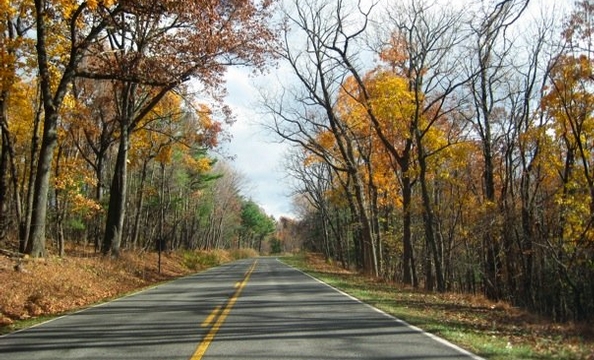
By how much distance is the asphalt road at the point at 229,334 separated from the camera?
7.61m

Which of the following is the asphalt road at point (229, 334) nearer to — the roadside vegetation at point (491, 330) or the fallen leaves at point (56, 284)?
the roadside vegetation at point (491, 330)

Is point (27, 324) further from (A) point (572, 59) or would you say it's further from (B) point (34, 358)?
(A) point (572, 59)

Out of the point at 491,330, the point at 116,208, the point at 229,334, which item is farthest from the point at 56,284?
the point at 491,330

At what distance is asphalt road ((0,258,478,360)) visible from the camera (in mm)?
7605

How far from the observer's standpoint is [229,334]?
30.3 feet

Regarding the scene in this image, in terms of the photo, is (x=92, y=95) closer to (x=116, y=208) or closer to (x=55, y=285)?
(x=116, y=208)

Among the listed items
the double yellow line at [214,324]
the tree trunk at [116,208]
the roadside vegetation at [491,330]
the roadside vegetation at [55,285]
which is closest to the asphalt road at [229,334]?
the double yellow line at [214,324]

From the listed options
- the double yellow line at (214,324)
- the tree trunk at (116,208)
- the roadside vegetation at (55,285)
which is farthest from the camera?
the tree trunk at (116,208)

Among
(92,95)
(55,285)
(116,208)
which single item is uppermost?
(92,95)

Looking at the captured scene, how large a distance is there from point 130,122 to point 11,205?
49.3 feet

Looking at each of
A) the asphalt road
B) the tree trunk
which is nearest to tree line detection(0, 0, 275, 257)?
the tree trunk

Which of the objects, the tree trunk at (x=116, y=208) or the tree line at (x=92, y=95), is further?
the tree trunk at (x=116, y=208)

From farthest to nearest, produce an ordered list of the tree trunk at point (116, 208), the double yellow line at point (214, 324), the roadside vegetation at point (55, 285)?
the tree trunk at point (116, 208), the roadside vegetation at point (55, 285), the double yellow line at point (214, 324)

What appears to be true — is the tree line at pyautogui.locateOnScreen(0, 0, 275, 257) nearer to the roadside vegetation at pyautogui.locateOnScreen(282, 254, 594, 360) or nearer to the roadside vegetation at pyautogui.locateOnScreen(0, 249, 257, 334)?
the roadside vegetation at pyautogui.locateOnScreen(0, 249, 257, 334)
